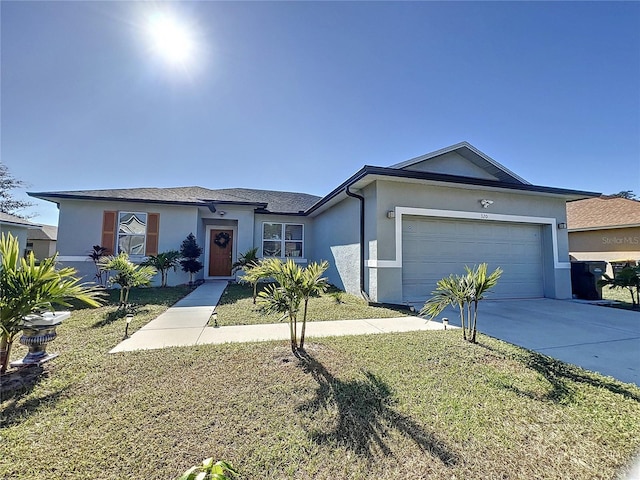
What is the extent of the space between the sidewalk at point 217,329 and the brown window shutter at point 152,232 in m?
5.56

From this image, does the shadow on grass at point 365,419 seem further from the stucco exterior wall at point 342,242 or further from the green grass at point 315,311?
the stucco exterior wall at point 342,242

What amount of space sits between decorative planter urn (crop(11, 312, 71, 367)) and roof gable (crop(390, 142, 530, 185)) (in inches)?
350

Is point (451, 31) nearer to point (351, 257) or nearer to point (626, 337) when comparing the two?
point (351, 257)

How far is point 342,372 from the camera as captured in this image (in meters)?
3.37

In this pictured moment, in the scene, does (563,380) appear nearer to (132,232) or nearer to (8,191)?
(132,232)

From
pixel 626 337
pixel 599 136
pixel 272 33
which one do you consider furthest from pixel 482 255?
pixel 272 33

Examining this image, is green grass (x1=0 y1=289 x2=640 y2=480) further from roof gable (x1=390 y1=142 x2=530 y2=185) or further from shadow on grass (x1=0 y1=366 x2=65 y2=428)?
roof gable (x1=390 y1=142 x2=530 y2=185)

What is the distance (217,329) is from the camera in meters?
5.13

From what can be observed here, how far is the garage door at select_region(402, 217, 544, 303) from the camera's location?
8.20m

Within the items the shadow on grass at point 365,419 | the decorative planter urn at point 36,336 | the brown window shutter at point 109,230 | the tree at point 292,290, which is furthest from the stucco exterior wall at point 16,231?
the shadow on grass at point 365,419

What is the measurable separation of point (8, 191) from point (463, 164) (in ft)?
129

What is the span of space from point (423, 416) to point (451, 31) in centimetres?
844

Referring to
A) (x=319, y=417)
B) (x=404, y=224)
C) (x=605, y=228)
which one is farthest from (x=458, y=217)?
(x=605, y=228)

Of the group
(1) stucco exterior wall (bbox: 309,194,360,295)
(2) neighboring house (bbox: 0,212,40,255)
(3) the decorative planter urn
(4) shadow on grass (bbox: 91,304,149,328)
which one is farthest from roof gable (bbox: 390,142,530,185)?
(2) neighboring house (bbox: 0,212,40,255)
